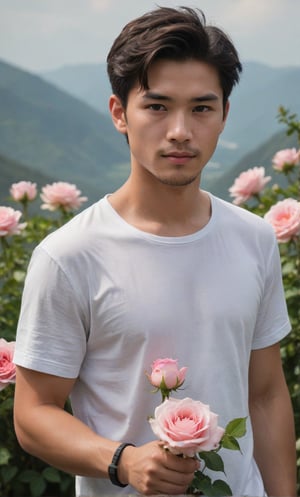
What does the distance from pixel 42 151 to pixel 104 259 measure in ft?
15.9

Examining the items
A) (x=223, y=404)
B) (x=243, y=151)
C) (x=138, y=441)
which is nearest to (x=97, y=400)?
(x=138, y=441)

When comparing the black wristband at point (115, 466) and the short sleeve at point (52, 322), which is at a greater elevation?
the short sleeve at point (52, 322)

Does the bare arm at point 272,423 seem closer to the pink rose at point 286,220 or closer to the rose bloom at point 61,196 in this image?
the pink rose at point 286,220

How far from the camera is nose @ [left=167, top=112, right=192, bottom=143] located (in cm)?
152

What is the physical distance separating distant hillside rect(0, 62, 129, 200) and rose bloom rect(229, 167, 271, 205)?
2.85 metres

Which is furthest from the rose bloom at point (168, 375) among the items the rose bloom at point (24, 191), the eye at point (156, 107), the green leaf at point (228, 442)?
the rose bloom at point (24, 191)

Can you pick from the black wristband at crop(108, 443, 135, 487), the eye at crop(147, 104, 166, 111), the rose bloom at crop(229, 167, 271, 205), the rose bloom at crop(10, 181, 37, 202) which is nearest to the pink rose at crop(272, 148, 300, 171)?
the rose bloom at crop(229, 167, 271, 205)

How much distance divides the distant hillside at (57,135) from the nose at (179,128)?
4.52m

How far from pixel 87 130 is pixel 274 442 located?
16.7ft

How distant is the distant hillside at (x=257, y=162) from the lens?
17.2ft

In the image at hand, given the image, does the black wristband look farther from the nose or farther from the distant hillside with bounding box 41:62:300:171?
the distant hillside with bounding box 41:62:300:171

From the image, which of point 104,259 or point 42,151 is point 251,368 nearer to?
point 104,259

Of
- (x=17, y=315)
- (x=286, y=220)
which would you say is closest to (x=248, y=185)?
(x=286, y=220)

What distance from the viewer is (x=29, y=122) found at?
634 centimetres
